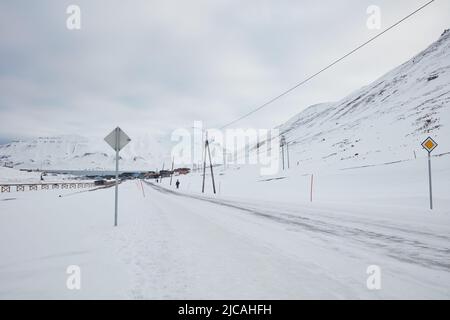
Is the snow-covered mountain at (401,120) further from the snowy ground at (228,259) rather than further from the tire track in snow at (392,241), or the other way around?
the snowy ground at (228,259)

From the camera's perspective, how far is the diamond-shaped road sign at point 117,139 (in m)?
9.33

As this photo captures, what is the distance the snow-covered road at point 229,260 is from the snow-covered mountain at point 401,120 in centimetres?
4117

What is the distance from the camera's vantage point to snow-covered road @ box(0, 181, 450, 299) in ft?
12.0

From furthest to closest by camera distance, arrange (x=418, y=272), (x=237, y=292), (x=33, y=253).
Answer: (x=33, y=253) → (x=418, y=272) → (x=237, y=292)

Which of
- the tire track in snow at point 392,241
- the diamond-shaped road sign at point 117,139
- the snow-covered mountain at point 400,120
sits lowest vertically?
the tire track in snow at point 392,241

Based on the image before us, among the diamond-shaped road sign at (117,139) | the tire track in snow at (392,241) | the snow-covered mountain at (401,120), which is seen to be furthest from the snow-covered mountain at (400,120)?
the diamond-shaped road sign at (117,139)

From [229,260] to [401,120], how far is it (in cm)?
8891

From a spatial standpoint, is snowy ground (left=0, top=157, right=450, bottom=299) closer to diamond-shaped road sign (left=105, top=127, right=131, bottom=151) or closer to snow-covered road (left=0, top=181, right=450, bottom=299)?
snow-covered road (left=0, top=181, right=450, bottom=299)

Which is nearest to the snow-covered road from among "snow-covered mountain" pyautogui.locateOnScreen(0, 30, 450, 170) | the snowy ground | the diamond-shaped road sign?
the snowy ground
